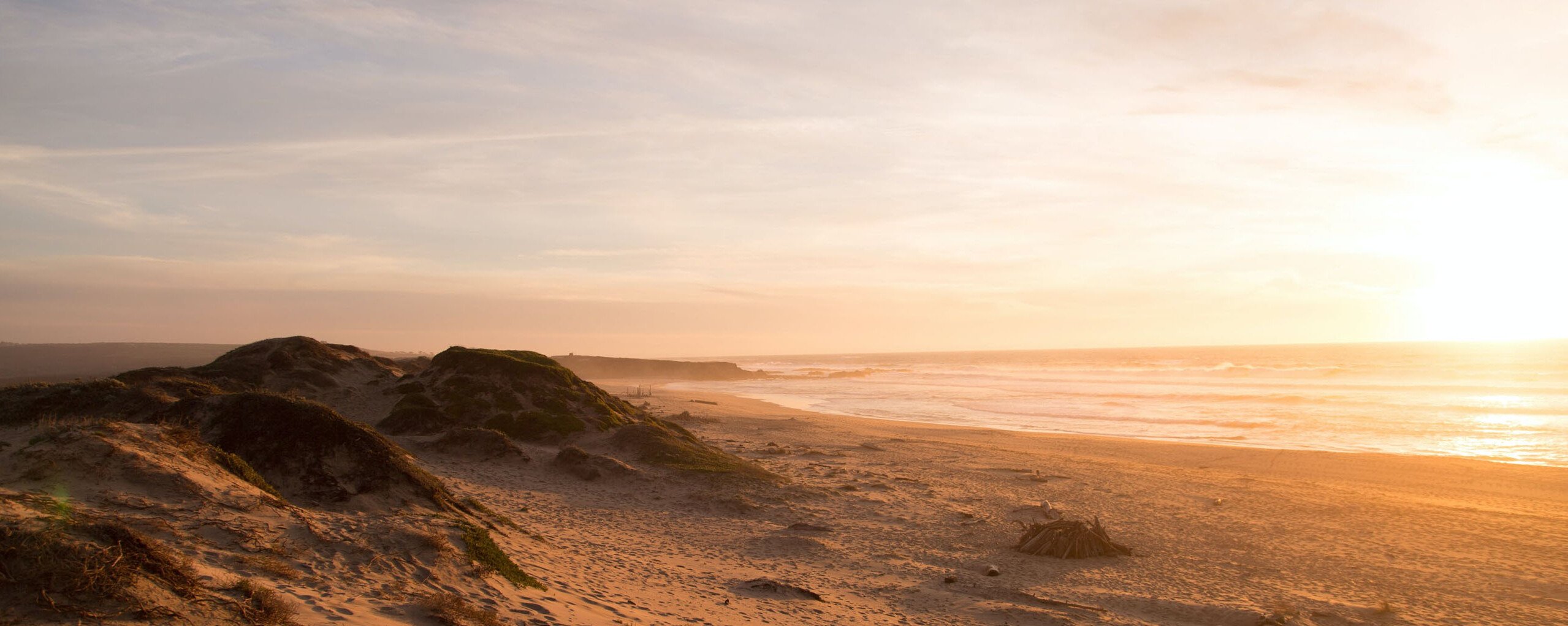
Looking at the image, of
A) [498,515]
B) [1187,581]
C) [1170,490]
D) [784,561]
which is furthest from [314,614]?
[1170,490]

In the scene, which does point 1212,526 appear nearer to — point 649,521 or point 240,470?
point 649,521

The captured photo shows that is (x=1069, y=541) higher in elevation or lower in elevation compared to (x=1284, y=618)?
higher

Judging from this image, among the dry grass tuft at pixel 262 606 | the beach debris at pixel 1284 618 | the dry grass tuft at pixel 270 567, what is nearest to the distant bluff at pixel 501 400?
the dry grass tuft at pixel 270 567

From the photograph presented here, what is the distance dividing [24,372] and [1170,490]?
64069 mm

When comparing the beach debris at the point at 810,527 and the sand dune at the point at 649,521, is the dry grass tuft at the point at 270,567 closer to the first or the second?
the sand dune at the point at 649,521

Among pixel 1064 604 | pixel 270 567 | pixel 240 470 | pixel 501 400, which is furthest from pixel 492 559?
pixel 501 400

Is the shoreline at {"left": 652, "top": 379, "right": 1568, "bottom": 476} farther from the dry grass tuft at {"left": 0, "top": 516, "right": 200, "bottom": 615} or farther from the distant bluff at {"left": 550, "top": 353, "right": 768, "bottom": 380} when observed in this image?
the distant bluff at {"left": 550, "top": 353, "right": 768, "bottom": 380}

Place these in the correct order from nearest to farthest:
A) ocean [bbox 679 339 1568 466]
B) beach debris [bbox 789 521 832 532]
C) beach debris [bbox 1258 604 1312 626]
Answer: beach debris [bbox 1258 604 1312 626] < beach debris [bbox 789 521 832 532] < ocean [bbox 679 339 1568 466]

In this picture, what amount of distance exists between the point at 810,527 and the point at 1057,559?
4.18 metres

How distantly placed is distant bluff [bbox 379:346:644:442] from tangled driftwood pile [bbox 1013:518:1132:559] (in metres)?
11.9

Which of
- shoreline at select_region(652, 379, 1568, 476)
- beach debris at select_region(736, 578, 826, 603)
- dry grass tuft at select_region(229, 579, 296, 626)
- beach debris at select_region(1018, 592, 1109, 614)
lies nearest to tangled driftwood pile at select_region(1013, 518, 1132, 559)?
beach debris at select_region(1018, 592, 1109, 614)

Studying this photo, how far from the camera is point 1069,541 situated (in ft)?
42.2

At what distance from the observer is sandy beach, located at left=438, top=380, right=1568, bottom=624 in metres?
10.2

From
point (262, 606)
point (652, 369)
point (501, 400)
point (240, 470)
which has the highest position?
point (240, 470)
